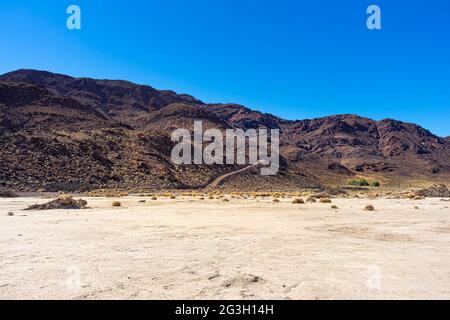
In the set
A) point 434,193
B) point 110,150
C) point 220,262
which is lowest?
point 220,262

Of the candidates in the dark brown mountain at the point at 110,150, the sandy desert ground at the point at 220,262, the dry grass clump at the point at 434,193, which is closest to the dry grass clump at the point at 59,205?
the sandy desert ground at the point at 220,262

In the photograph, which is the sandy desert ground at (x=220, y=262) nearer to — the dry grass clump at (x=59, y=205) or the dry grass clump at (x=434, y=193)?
the dry grass clump at (x=59, y=205)

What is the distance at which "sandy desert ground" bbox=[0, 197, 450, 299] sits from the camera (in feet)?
23.0

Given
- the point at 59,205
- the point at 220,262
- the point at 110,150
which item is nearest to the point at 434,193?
the point at 59,205

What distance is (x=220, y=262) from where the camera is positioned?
30.8 feet

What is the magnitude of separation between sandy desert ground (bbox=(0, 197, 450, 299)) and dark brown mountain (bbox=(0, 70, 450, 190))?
41040 millimetres

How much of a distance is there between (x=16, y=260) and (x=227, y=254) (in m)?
4.64

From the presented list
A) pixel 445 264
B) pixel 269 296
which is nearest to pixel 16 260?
pixel 269 296

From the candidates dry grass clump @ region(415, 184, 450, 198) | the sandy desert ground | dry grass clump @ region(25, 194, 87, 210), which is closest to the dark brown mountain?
dry grass clump @ region(25, 194, 87, 210)

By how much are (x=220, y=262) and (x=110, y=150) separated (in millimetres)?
63137

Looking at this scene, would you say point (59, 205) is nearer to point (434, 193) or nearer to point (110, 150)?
point (434, 193)

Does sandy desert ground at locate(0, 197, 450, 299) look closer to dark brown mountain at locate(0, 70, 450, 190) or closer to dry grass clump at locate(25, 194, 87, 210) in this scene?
dry grass clump at locate(25, 194, 87, 210)

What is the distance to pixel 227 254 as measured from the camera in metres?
10.4

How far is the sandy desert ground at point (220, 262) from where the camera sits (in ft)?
23.0
